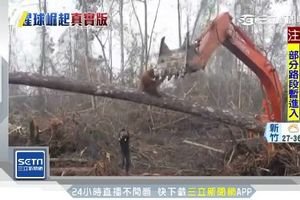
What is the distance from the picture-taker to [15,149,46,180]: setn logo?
301 cm

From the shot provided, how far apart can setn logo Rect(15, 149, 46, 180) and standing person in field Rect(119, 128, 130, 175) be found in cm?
54

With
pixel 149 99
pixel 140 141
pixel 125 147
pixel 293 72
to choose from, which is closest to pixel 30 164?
pixel 125 147

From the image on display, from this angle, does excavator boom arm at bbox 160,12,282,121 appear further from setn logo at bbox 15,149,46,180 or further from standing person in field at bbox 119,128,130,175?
setn logo at bbox 15,149,46,180

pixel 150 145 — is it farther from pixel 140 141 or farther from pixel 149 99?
pixel 149 99

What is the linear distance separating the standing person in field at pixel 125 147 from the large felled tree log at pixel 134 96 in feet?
0.78

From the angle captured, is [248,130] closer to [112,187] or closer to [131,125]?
[131,125]

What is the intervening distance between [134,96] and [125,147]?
360mm

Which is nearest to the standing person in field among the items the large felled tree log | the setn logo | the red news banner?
the large felled tree log

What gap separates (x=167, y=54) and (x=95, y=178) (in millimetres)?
994

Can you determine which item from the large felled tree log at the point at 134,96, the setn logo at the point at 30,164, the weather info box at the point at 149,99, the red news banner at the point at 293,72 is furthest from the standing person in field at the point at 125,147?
the red news banner at the point at 293,72

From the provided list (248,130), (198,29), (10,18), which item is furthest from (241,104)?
(10,18)

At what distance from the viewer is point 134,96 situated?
3.01 m

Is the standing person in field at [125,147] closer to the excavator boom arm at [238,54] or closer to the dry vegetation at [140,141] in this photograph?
the dry vegetation at [140,141]

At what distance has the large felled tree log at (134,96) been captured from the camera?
298 cm
